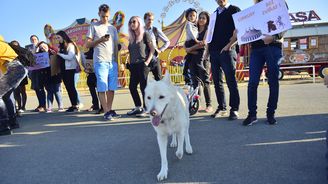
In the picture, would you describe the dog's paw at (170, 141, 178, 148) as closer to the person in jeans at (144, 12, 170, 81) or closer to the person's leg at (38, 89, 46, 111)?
the person in jeans at (144, 12, 170, 81)

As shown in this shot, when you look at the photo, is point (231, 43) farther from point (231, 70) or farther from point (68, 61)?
point (68, 61)

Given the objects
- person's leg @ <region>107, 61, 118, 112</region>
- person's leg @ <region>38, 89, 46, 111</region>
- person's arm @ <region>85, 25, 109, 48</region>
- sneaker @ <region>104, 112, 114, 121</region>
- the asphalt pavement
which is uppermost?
person's arm @ <region>85, 25, 109, 48</region>

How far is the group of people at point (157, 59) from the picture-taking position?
405 cm

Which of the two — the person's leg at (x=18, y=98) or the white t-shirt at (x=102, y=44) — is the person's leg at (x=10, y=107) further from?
the person's leg at (x=18, y=98)

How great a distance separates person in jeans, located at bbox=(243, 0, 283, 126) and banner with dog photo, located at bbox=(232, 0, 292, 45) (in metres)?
0.14

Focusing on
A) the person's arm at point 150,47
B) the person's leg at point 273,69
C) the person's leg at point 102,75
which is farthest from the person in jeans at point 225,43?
the person's leg at point 102,75

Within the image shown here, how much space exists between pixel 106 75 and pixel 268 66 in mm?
3030

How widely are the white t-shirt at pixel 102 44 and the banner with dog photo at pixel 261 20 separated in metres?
2.50

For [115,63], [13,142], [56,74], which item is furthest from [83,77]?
[13,142]

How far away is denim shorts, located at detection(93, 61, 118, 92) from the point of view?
507 cm

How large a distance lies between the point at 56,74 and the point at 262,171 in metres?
5.70

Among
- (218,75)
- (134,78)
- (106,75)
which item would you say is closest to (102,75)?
(106,75)

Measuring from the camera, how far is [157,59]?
5.69m

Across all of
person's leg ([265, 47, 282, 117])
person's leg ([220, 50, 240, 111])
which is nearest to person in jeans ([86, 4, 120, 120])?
person's leg ([220, 50, 240, 111])
